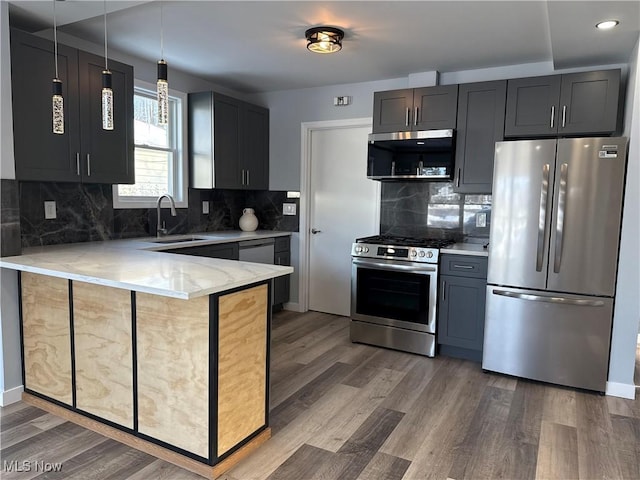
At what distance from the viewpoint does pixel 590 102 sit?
3.25m

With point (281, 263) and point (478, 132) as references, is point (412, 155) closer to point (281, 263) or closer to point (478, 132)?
point (478, 132)

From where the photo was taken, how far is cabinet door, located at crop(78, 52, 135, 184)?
118 inches

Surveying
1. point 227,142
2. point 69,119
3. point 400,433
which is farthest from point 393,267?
point 69,119

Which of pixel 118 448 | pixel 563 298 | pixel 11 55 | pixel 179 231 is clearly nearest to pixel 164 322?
pixel 118 448

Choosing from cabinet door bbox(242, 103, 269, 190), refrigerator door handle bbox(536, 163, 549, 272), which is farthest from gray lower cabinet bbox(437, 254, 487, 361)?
cabinet door bbox(242, 103, 269, 190)

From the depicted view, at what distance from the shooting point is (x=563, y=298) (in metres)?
3.05

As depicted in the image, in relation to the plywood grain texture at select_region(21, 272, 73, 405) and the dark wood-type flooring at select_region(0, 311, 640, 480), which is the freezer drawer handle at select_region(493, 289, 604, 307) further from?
the plywood grain texture at select_region(21, 272, 73, 405)

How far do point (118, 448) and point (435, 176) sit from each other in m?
3.05

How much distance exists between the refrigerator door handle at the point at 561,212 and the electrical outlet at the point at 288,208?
2708 mm

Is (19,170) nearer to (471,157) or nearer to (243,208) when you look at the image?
Answer: (243,208)

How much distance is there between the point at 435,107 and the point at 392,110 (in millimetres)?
380

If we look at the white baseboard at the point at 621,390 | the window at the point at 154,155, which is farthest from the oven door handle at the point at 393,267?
the window at the point at 154,155

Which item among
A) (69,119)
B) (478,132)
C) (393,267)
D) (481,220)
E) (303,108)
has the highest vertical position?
(303,108)

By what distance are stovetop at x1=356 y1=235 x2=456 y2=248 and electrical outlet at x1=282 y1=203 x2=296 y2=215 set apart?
1142mm
